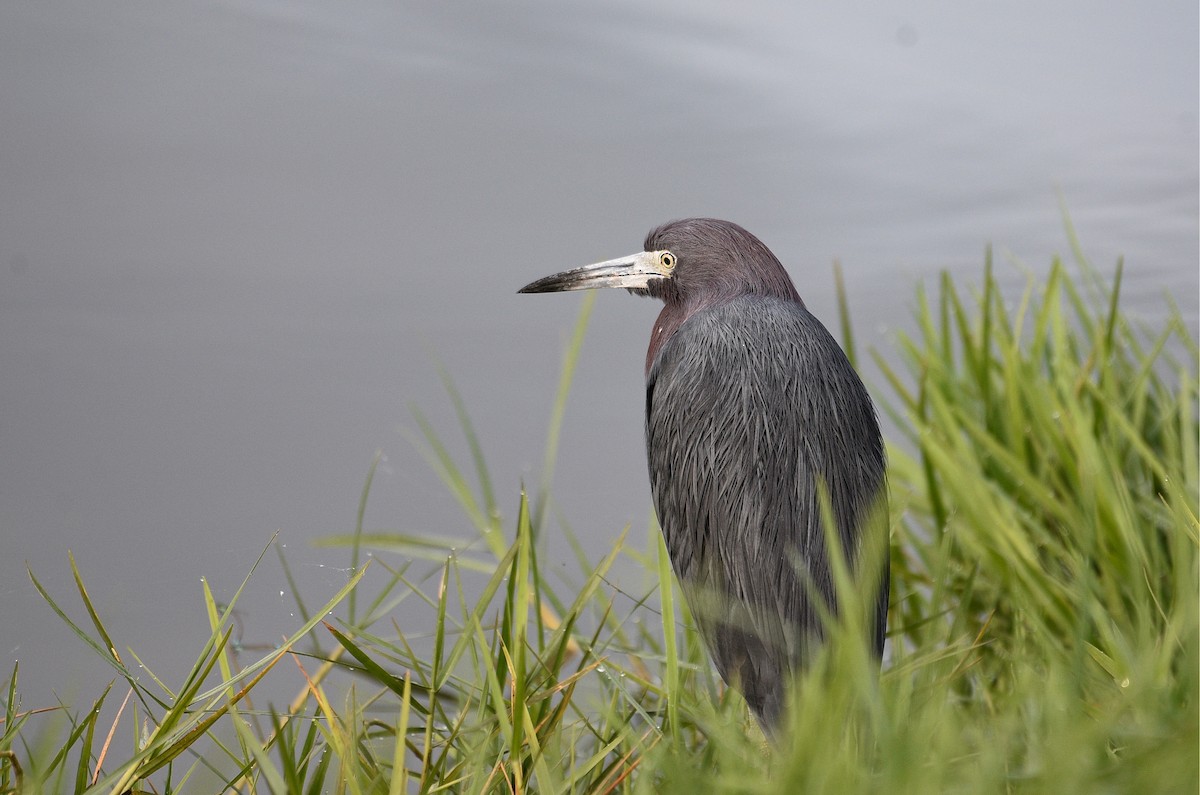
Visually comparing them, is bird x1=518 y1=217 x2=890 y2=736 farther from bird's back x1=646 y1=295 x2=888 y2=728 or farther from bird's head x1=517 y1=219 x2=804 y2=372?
bird's head x1=517 y1=219 x2=804 y2=372

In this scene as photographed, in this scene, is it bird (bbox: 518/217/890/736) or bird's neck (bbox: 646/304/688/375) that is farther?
bird's neck (bbox: 646/304/688/375)

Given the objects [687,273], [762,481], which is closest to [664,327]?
[687,273]

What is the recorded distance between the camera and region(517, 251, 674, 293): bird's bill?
2.02m

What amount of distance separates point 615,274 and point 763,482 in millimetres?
786

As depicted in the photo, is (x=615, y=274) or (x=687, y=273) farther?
(x=615, y=274)

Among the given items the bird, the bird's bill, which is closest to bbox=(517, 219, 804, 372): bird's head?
the bird's bill

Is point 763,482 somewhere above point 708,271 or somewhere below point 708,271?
below

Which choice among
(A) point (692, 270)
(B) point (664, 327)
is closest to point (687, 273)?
(A) point (692, 270)

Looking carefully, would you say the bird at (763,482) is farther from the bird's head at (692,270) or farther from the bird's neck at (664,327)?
the bird's neck at (664,327)

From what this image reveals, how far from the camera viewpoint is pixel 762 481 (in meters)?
1.46

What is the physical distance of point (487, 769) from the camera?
4.15 ft

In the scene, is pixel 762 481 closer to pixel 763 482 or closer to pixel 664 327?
pixel 763 482

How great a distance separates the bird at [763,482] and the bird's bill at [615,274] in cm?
33

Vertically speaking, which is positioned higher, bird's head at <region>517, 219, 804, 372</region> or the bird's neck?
bird's head at <region>517, 219, 804, 372</region>
